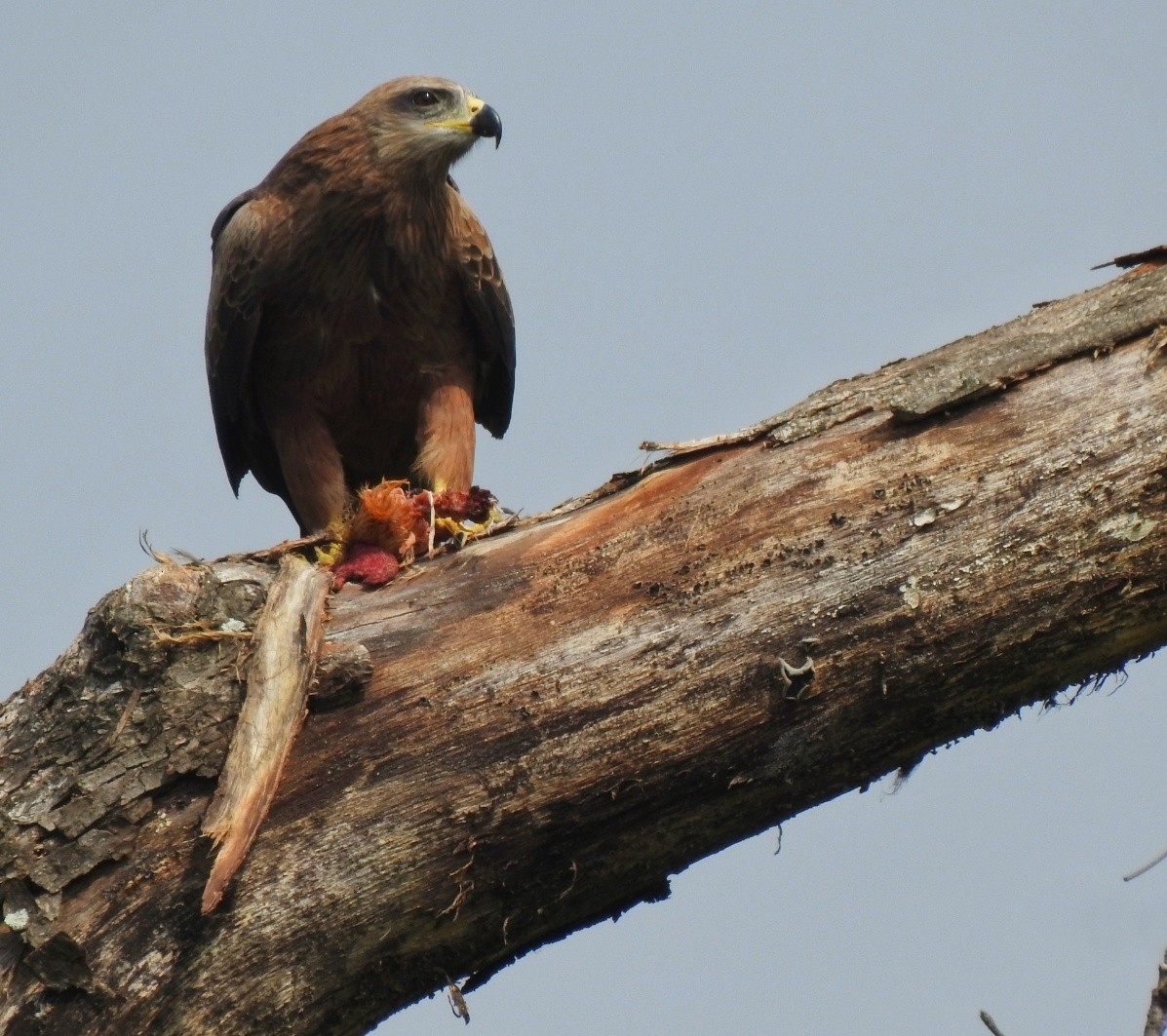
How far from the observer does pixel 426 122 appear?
20.2 feet

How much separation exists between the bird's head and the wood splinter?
270 cm

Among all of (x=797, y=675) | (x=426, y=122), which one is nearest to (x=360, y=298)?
(x=426, y=122)

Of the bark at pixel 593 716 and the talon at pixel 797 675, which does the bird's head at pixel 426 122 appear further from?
the talon at pixel 797 675

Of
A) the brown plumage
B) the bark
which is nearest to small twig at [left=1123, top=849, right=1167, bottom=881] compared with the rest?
the bark

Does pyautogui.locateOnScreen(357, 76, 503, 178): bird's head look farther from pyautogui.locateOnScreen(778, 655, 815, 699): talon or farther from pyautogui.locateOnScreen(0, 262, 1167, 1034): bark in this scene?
pyautogui.locateOnScreen(778, 655, 815, 699): talon

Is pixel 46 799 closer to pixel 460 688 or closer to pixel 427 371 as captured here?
pixel 460 688

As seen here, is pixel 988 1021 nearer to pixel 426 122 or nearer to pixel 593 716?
pixel 593 716

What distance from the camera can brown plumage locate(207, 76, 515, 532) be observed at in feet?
19.4

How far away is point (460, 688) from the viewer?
363cm

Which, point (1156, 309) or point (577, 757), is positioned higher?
point (1156, 309)

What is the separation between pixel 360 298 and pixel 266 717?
2707mm

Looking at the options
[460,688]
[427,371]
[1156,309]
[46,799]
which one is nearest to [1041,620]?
[1156,309]

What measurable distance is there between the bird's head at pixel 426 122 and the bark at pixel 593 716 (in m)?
2.95

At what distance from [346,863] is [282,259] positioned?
313 centimetres
